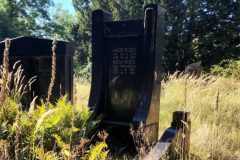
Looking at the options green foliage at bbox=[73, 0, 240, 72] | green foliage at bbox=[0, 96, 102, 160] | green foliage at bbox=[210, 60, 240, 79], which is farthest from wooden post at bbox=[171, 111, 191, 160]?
green foliage at bbox=[73, 0, 240, 72]

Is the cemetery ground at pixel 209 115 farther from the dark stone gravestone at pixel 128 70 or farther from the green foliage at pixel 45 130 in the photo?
the dark stone gravestone at pixel 128 70

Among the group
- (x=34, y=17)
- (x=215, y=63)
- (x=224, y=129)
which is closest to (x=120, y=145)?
(x=224, y=129)

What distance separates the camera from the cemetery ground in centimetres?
457

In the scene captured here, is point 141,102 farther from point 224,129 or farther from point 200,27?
point 200,27

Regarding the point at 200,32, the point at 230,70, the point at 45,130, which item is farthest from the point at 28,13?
the point at 45,130

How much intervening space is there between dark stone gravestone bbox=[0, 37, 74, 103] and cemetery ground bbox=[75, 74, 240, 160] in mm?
398

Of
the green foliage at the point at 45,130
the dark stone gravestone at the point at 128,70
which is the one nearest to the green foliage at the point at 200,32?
the dark stone gravestone at the point at 128,70

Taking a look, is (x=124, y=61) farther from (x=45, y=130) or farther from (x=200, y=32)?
(x=200, y=32)

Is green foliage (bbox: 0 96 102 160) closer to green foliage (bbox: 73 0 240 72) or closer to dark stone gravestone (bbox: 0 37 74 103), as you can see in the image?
dark stone gravestone (bbox: 0 37 74 103)

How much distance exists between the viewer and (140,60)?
17.1ft

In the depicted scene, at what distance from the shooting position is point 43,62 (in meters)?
6.53

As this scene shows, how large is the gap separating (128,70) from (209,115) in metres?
2.20

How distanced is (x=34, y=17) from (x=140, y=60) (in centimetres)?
3618

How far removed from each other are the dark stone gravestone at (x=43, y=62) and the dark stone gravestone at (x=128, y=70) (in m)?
0.76
